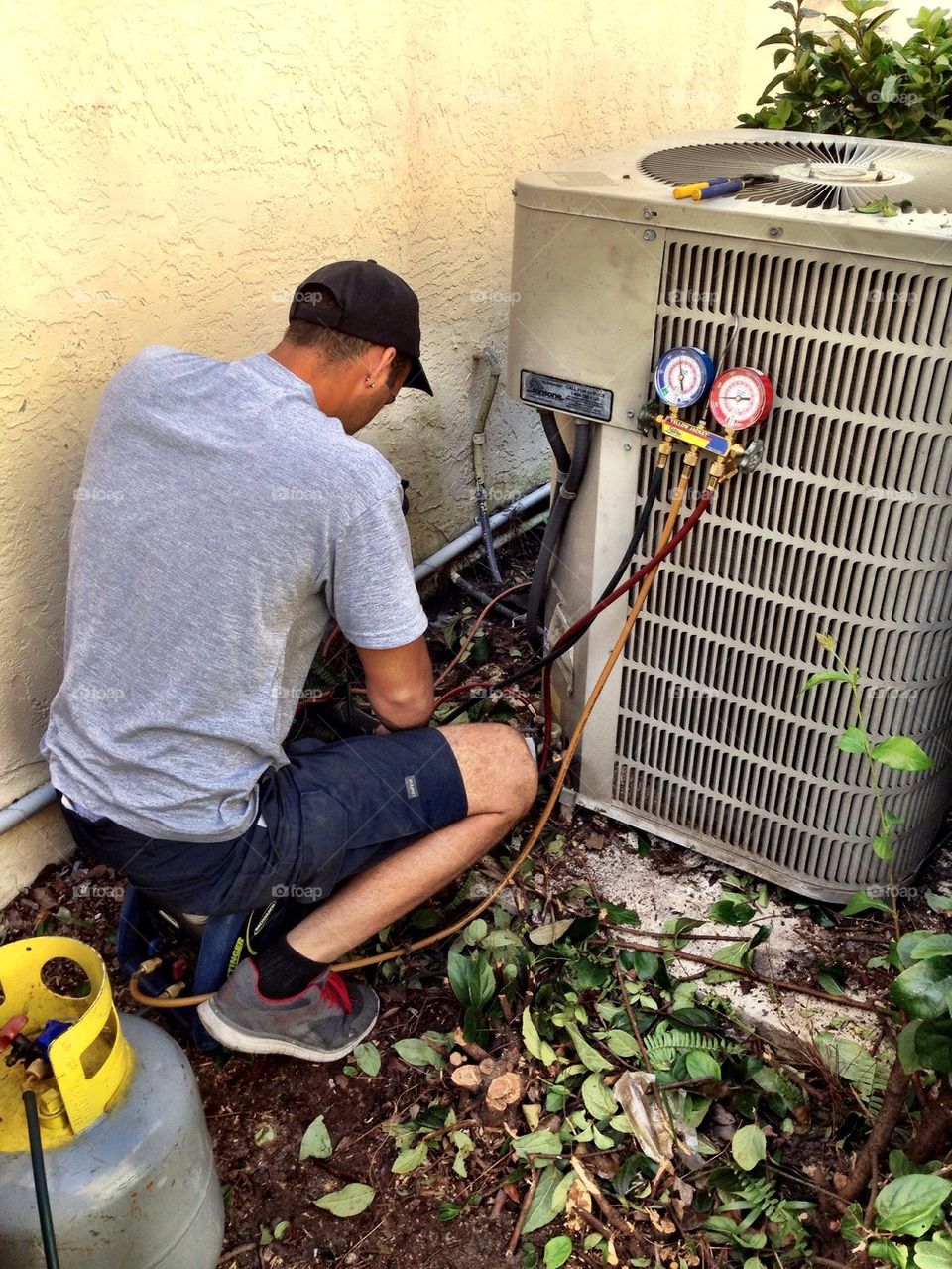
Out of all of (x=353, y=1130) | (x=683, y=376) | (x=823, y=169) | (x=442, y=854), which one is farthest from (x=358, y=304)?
(x=353, y=1130)

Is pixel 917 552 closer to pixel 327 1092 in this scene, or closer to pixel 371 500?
pixel 371 500

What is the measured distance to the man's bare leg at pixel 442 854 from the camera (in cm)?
214

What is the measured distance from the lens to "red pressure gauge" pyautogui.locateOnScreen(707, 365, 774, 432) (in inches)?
75.4

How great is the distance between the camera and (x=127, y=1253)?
5.28ft

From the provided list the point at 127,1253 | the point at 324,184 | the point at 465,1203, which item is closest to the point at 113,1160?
the point at 127,1253

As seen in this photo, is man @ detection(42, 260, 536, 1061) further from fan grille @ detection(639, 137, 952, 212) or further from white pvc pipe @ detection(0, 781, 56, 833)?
fan grille @ detection(639, 137, 952, 212)

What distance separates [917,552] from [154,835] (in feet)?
4.73

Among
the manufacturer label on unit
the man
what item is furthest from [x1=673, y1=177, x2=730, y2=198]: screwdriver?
the man

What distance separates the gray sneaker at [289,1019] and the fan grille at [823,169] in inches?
66.3

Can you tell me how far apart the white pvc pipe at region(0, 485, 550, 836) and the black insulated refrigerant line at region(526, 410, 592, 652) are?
0.73 m

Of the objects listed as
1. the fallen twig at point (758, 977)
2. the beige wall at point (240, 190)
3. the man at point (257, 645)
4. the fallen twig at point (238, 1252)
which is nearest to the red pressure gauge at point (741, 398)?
the man at point (257, 645)

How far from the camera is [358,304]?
6.53 feet

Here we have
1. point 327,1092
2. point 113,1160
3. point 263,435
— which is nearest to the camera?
point 113,1160

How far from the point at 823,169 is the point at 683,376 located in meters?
0.53
